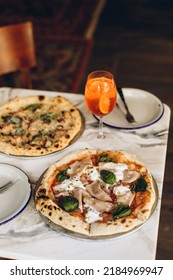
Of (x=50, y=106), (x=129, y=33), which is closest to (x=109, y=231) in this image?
(x=50, y=106)

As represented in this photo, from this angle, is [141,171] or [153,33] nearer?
[141,171]

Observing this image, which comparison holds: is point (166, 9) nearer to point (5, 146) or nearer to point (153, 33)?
point (153, 33)

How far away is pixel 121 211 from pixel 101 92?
19.5 inches

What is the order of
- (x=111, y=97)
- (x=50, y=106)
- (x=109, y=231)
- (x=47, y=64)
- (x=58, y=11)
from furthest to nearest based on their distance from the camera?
(x=58, y=11), (x=47, y=64), (x=50, y=106), (x=111, y=97), (x=109, y=231)

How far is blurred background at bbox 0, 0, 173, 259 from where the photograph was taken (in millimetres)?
3664

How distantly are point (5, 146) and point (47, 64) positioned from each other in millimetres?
2406

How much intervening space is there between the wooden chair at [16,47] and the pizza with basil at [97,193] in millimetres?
1049

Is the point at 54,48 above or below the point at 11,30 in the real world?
below

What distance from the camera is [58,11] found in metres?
4.84

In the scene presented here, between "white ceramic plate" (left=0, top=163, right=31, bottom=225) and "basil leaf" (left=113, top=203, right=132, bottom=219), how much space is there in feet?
1.00

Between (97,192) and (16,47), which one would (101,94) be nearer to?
(97,192)

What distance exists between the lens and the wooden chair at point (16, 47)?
2312 millimetres

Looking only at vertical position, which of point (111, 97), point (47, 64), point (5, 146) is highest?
point (111, 97)

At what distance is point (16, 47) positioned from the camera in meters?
2.35
